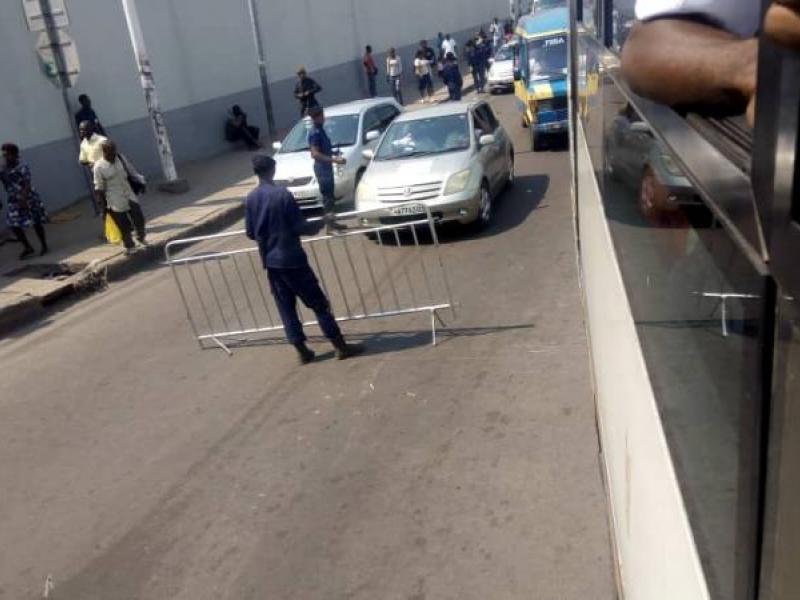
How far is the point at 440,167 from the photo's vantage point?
9.73 metres

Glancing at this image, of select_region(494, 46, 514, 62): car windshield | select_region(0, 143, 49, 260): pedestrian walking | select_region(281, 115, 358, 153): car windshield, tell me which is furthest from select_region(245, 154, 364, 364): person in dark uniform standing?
select_region(494, 46, 514, 62): car windshield

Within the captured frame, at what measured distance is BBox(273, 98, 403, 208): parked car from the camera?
11.6 metres

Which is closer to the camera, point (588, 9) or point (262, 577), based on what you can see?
point (588, 9)

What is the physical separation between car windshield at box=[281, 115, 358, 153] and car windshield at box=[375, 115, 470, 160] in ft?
5.78

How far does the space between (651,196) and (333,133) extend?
37.3 feet

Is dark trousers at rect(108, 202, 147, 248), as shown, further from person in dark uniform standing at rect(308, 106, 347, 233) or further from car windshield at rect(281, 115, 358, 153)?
car windshield at rect(281, 115, 358, 153)

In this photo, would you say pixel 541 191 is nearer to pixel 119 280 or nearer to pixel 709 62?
pixel 119 280

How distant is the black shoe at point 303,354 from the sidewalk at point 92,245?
14.1 ft

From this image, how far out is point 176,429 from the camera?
5.70 metres

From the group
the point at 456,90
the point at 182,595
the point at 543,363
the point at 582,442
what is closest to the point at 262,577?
the point at 182,595

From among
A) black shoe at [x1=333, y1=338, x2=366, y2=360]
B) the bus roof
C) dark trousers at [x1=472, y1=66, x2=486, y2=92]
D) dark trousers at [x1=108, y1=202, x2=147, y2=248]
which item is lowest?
dark trousers at [x1=472, y1=66, x2=486, y2=92]

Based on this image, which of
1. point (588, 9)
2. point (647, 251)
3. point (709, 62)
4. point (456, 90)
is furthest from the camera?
point (456, 90)

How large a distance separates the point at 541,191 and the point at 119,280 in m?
6.23

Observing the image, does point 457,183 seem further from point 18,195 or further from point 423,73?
point 423,73
